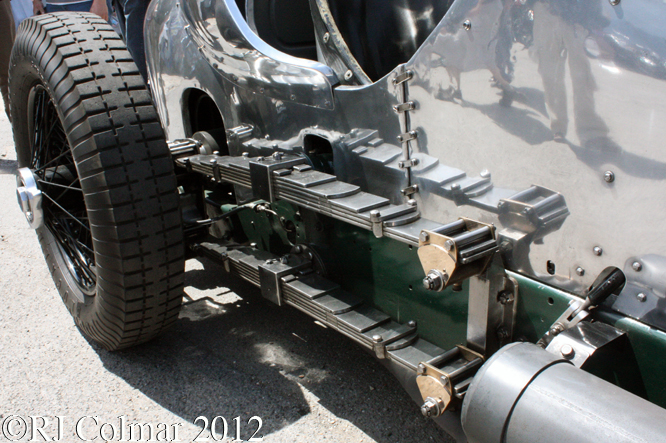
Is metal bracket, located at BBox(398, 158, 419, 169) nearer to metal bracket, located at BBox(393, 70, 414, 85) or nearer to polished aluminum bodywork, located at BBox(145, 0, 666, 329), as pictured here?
polished aluminum bodywork, located at BBox(145, 0, 666, 329)

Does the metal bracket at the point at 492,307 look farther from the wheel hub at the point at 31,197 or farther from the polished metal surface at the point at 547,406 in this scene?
the wheel hub at the point at 31,197

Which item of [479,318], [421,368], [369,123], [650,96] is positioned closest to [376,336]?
[421,368]

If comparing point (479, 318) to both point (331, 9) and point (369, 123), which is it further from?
point (331, 9)

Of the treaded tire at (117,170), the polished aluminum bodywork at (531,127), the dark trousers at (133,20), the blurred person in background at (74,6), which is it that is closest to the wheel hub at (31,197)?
the treaded tire at (117,170)

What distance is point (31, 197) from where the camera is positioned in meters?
2.24

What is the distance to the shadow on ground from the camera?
1854mm

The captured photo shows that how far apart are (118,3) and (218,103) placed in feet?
9.78

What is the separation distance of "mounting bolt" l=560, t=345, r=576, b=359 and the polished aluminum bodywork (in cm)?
15

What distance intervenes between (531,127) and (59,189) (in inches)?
75.9

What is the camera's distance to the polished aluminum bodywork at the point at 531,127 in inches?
43.0

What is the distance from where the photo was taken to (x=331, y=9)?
5.90ft

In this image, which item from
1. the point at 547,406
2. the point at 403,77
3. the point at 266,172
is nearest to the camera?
the point at 547,406

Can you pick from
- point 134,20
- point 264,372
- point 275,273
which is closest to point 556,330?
point 275,273

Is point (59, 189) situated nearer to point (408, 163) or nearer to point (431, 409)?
point (408, 163)
